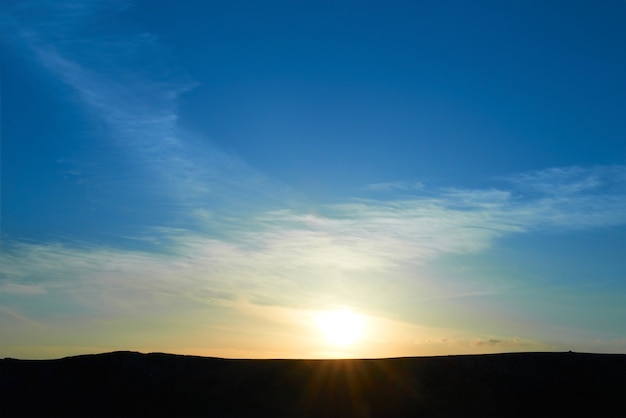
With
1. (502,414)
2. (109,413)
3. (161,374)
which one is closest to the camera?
(502,414)

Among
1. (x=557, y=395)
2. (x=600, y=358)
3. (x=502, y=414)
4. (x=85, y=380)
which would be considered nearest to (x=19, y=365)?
(x=85, y=380)

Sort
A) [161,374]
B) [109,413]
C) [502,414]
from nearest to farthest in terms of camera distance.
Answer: [502,414] < [109,413] < [161,374]

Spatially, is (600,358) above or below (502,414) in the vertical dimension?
above

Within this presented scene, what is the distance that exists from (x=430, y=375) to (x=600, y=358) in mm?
12247

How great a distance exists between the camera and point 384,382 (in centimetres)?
4866

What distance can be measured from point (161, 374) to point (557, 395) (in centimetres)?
2837

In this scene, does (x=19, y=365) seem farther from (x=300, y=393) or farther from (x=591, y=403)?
(x=591, y=403)

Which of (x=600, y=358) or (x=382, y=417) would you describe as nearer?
(x=382, y=417)

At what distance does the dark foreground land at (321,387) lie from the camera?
45406 millimetres

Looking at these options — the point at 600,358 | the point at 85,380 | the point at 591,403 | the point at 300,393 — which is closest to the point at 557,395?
the point at 591,403

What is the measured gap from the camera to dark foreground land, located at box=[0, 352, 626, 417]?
1788 inches

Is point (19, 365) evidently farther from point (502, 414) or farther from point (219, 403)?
point (502, 414)

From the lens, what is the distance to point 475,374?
47500 mm

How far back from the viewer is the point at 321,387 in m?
48.7
